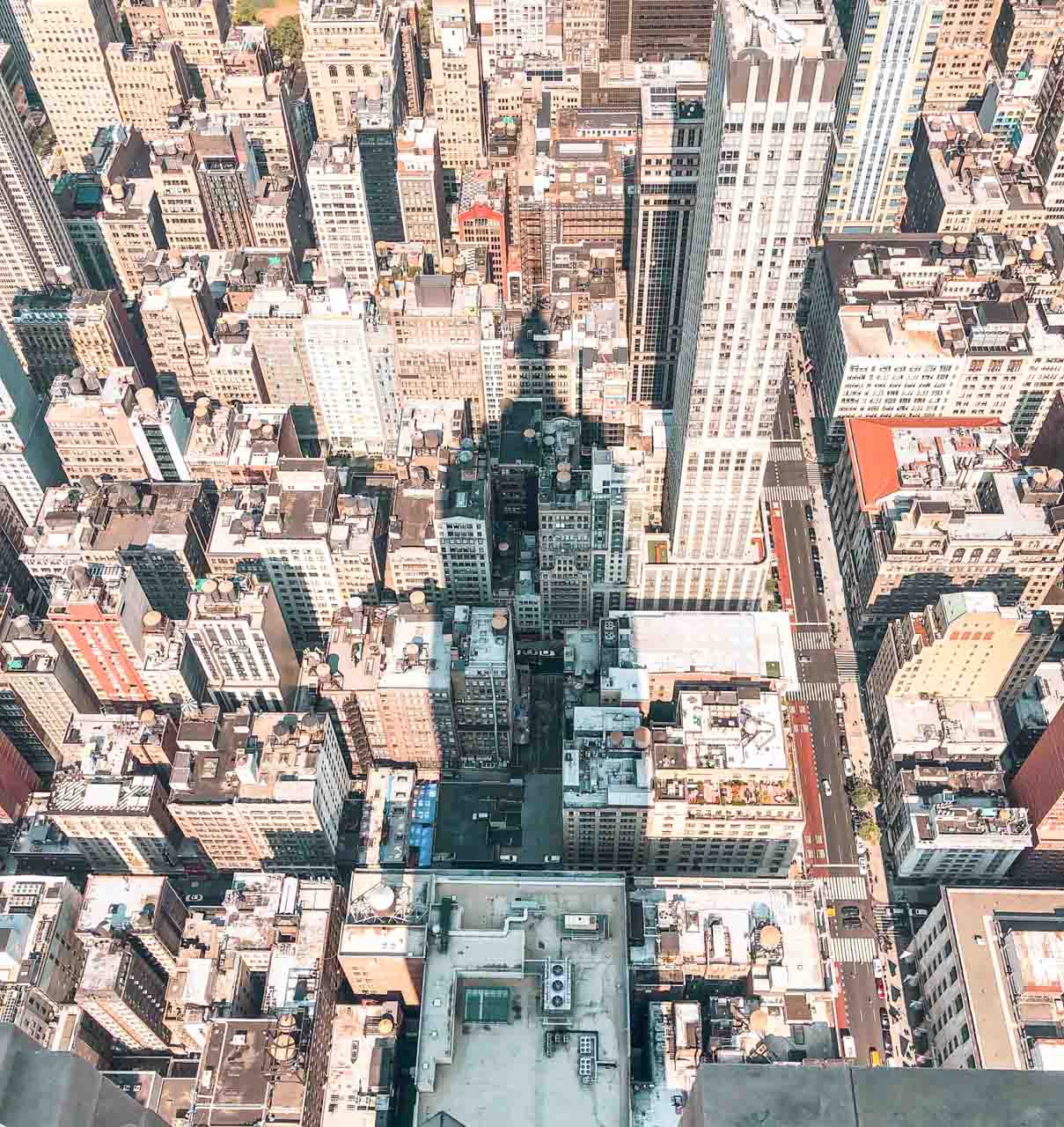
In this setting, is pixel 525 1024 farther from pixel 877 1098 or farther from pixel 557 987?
pixel 877 1098

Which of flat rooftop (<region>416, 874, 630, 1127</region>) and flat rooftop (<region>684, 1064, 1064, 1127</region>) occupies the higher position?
flat rooftop (<region>416, 874, 630, 1127</region>)

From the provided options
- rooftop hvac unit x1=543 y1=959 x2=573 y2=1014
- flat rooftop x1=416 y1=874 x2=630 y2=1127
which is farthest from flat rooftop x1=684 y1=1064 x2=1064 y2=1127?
rooftop hvac unit x1=543 y1=959 x2=573 y2=1014

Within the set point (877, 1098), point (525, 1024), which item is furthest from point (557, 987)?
point (877, 1098)

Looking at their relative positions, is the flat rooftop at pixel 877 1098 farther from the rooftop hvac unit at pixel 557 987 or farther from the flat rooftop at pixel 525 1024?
the rooftop hvac unit at pixel 557 987

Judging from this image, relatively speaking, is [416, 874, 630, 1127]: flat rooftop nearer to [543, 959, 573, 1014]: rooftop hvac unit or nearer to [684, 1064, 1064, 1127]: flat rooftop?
[543, 959, 573, 1014]: rooftop hvac unit

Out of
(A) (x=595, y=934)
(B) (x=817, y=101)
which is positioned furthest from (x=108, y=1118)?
(B) (x=817, y=101)

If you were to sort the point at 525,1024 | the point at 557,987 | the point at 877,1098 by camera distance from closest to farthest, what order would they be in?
1. the point at 877,1098
2. the point at 525,1024
3. the point at 557,987

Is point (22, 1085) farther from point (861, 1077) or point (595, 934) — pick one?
point (595, 934)

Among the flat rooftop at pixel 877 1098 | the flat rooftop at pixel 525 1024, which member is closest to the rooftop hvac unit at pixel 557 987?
the flat rooftop at pixel 525 1024
